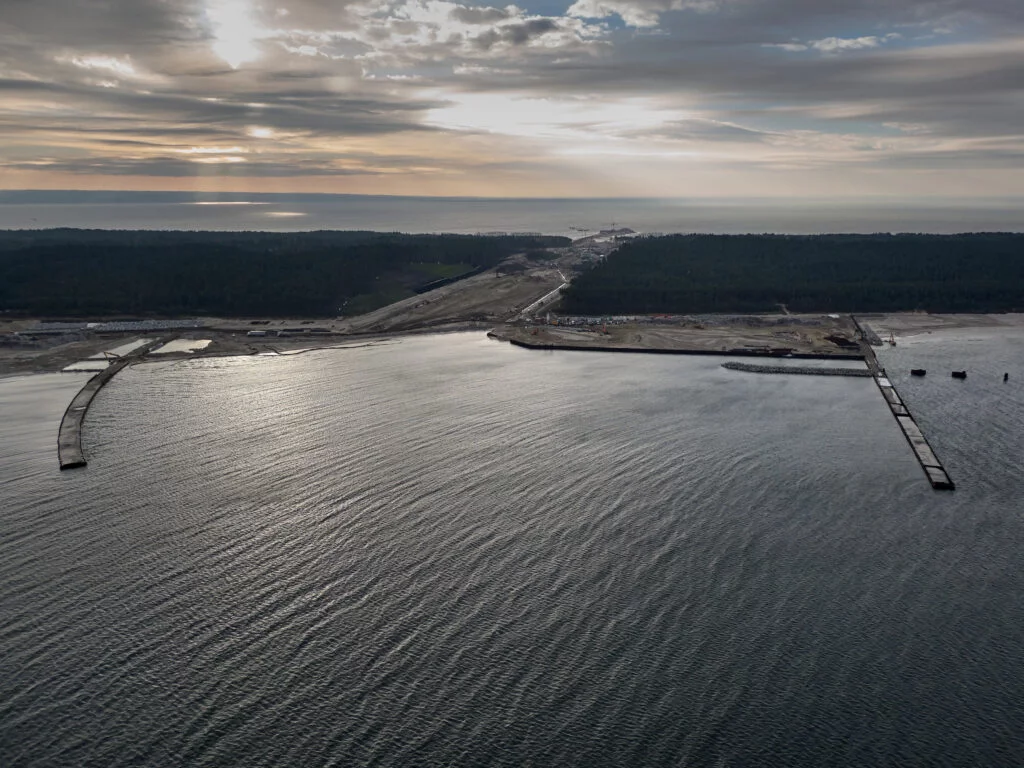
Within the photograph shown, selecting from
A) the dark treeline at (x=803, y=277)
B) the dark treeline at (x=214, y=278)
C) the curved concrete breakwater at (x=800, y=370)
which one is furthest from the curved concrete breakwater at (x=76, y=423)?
the dark treeline at (x=803, y=277)

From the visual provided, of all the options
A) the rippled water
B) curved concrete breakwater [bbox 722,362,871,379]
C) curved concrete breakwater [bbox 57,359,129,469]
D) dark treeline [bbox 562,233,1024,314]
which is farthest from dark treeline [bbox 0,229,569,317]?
curved concrete breakwater [bbox 722,362,871,379]

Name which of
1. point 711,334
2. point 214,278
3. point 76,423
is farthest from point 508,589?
point 214,278

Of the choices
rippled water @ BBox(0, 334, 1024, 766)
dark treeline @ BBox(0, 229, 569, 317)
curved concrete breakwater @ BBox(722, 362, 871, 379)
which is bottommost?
rippled water @ BBox(0, 334, 1024, 766)

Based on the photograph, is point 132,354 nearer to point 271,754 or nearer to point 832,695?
point 271,754

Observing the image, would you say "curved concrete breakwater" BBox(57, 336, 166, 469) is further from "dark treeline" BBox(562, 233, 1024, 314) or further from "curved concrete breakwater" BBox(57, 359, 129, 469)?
"dark treeline" BBox(562, 233, 1024, 314)

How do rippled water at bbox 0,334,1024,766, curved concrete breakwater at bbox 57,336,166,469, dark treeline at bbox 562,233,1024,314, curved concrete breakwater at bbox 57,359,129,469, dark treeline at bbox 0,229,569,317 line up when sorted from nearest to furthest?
rippled water at bbox 0,334,1024,766 → curved concrete breakwater at bbox 57,359,129,469 → curved concrete breakwater at bbox 57,336,166,469 → dark treeline at bbox 0,229,569,317 → dark treeline at bbox 562,233,1024,314

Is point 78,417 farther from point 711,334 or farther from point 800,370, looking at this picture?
point 711,334

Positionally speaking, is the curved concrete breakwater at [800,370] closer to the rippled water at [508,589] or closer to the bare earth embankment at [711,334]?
the bare earth embankment at [711,334]
